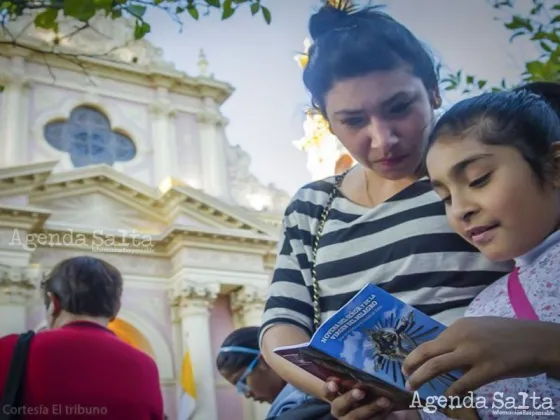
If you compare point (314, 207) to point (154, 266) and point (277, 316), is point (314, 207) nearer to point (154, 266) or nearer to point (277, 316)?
point (277, 316)

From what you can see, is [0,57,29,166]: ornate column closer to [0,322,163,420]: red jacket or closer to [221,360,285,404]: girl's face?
[221,360,285,404]: girl's face

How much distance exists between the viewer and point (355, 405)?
0.90 metres

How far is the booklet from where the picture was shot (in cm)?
82

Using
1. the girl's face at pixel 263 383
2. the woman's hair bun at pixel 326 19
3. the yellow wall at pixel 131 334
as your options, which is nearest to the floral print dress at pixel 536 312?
the woman's hair bun at pixel 326 19

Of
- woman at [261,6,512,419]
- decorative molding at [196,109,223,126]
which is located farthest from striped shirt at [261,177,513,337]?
decorative molding at [196,109,223,126]

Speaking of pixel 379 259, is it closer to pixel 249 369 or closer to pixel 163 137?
pixel 249 369

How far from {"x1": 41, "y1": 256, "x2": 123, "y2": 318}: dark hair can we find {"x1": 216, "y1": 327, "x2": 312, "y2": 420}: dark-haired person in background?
2.25 ft

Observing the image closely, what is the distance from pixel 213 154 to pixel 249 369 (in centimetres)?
859

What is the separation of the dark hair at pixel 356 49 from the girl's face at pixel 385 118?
0.07ft

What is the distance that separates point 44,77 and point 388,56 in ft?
32.1

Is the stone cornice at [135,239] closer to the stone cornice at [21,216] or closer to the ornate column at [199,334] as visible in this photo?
the stone cornice at [21,216]

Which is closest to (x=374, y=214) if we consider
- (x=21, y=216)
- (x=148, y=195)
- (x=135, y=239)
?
(x=21, y=216)

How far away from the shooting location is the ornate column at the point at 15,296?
6.90m

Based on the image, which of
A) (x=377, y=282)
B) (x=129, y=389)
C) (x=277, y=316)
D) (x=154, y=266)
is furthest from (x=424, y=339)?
(x=154, y=266)
